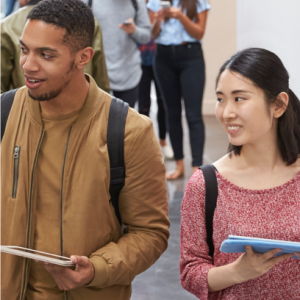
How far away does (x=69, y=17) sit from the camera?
5.18 feet

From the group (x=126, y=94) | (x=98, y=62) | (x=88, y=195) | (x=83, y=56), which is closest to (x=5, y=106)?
(x=83, y=56)

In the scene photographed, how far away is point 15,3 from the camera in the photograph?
11.8ft

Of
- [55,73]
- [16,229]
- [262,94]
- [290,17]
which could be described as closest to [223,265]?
[262,94]

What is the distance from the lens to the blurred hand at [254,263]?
54.4 inches

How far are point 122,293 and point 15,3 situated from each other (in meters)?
2.58

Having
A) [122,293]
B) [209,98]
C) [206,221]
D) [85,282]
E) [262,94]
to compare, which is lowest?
[209,98]

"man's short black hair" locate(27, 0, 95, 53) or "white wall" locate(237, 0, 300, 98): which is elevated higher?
"man's short black hair" locate(27, 0, 95, 53)

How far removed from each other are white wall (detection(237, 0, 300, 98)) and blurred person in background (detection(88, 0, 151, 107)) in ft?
2.56

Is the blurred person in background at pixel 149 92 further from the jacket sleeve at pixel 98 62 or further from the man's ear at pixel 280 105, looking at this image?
the man's ear at pixel 280 105

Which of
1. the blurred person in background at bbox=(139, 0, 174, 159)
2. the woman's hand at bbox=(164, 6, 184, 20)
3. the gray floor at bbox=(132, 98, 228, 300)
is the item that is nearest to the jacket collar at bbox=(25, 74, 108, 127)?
the gray floor at bbox=(132, 98, 228, 300)

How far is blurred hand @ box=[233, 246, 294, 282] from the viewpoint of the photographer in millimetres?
1381

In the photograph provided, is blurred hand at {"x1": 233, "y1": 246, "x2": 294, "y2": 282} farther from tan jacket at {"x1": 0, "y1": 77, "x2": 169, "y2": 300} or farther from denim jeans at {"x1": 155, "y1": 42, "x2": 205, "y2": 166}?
denim jeans at {"x1": 155, "y1": 42, "x2": 205, "y2": 166}

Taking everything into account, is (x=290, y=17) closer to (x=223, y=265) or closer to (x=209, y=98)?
(x=223, y=265)

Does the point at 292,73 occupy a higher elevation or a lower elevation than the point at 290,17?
lower
